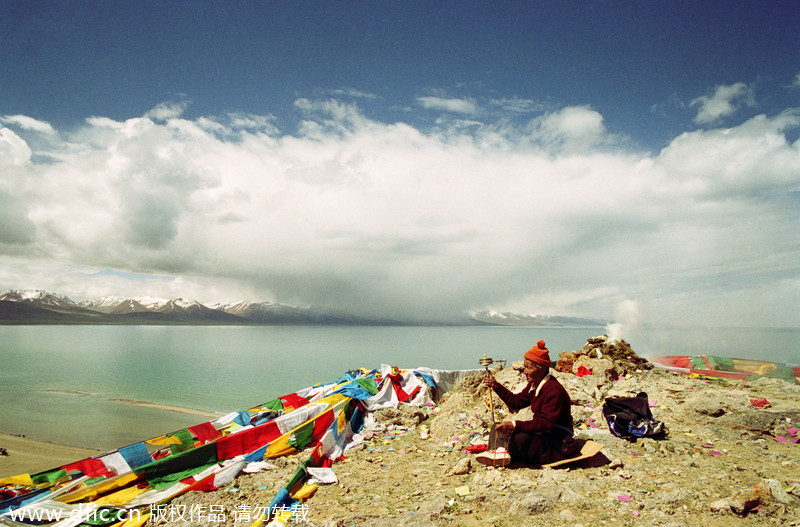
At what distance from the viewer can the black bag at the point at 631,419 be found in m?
5.89

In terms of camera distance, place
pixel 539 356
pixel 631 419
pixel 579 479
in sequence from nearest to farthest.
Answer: pixel 579 479, pixel 539 356, pixel 631 419

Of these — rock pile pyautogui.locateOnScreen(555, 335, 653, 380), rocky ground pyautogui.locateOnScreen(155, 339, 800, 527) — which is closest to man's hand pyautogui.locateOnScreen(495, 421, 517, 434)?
rocky ground pyautogui.locateOnScreen(155, 339, 800, 527)

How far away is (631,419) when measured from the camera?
6082 mm

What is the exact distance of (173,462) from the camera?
5602 mm

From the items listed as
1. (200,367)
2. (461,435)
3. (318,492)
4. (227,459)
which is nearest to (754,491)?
(461,435)

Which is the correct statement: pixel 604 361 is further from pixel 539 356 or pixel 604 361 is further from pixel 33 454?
pixel 33 454

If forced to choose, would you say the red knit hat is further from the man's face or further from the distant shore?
the distant shore

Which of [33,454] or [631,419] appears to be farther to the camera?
[33,454]

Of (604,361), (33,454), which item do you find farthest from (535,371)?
(33,454)

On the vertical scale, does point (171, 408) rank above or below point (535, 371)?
below

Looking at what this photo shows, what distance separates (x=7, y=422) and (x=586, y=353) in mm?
20620

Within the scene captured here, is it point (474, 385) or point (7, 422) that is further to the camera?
point (7, 422)

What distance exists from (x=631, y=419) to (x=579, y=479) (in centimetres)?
207

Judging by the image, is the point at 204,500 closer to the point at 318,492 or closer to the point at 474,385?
the point at 318,492
